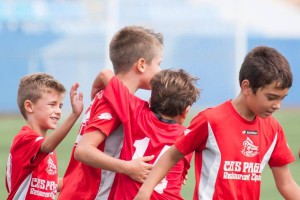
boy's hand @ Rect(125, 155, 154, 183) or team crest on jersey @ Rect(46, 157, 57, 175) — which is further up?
boy's hand @ Rect(125, 155, 154, 183)

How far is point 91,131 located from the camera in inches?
206

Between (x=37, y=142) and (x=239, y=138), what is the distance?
1.54 metres

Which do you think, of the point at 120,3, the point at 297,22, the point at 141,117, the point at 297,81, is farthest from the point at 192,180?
the point at 297,22

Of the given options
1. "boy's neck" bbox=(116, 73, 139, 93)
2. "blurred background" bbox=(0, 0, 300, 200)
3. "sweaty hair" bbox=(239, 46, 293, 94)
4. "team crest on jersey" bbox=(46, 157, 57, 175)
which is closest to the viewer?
"sweaty hair" bbox=(239, 46, 293, 94)

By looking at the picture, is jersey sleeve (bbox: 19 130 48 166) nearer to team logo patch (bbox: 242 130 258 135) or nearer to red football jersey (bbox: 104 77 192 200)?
red football jersey (bbox: 104 77 192 200)

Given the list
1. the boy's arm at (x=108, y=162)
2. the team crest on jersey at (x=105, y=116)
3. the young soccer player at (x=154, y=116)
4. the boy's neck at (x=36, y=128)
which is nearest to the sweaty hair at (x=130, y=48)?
the young soccer player at (x=154, y=116)

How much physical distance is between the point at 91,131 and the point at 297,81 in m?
23.3

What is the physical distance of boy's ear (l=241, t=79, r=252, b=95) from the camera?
5016 mm

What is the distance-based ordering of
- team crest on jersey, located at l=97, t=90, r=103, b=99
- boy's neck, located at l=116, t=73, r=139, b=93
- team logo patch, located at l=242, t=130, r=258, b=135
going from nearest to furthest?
team logo patch, located at l=242, t=130, r=258, b=135, team crest on jersey, located at l=97, t=90, r=103, b=99, boy's neck, located at l=116, t=73, r=139, b=93

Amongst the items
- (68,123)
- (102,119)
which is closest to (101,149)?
(102,119)

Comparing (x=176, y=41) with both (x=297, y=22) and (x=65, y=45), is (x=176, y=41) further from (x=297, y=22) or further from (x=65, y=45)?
(x=297, y=22)

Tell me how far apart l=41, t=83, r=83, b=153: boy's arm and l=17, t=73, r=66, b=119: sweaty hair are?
44 centimetres

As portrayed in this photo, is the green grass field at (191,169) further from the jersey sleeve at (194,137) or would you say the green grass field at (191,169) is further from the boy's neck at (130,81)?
the jersey sleeve at (194,137)

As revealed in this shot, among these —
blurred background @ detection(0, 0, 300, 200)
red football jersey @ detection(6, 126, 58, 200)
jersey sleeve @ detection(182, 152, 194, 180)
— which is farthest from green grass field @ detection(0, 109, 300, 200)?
jersey sleeve @ detection(182, 152, 194, 180)
